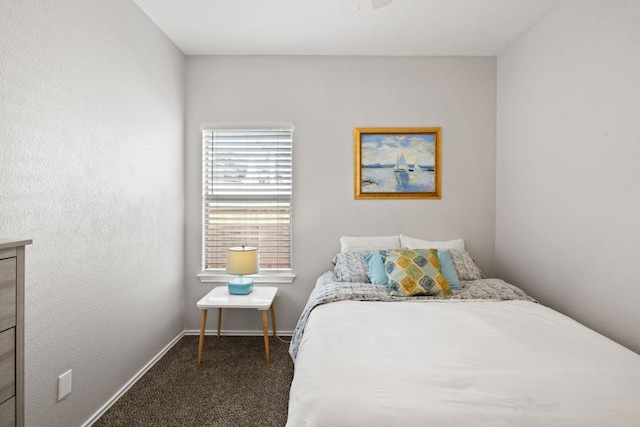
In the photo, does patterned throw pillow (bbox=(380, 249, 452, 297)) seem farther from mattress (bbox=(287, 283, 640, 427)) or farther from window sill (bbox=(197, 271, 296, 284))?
window sill (bbox=(197, 271, 296, 284))

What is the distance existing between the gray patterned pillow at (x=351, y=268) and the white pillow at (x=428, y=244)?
468 millimetres

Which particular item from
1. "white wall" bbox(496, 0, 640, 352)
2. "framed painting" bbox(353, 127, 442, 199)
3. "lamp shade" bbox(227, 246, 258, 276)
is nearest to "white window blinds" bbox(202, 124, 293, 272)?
"lamp shade" bbox(227, 246, 258, 276)

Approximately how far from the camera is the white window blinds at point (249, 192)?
11.3 ft

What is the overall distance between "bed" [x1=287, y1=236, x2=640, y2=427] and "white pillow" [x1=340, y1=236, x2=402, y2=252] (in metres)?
1.01

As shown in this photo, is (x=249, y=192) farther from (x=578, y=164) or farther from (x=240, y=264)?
(x=578, y=164)

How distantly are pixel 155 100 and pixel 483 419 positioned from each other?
293 centimetres

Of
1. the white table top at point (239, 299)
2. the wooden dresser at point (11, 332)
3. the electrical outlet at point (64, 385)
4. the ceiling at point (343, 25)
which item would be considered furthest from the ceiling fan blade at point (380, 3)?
the electrical outlet at point (64, 385)

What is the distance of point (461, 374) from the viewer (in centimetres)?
139

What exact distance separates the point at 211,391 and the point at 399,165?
244 cm

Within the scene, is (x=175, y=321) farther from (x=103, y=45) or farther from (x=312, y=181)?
(x=103, y=45)

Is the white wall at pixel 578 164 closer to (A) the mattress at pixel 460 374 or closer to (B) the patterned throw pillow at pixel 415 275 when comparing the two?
(A) the mattress at pixel 460 374

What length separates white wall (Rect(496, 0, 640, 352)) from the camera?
196 centimetres

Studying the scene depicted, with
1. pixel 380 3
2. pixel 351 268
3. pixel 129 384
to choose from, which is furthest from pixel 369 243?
pixel 129 384

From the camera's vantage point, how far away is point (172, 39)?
3.10m
